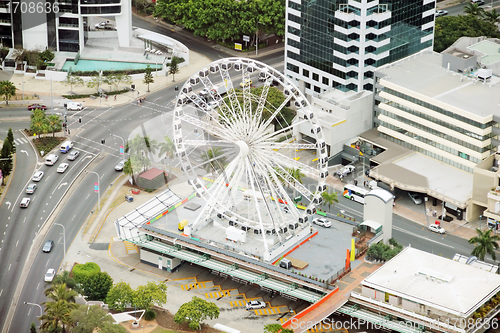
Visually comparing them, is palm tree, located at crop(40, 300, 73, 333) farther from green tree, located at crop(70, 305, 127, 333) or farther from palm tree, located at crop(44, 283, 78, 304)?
palm tree, located at crop(44, 283, 78, 304)

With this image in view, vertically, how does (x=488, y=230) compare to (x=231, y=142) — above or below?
below

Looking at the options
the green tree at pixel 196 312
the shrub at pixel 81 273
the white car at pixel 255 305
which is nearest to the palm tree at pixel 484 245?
the white car at pixel 255 305

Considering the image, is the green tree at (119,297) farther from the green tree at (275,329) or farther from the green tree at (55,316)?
the green tree at (275,329)

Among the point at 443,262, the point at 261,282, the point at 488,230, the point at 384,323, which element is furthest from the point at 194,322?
the point at 488,230

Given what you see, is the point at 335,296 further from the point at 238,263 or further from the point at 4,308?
the point at 4,308

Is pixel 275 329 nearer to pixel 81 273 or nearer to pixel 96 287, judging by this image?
pixel 96 287

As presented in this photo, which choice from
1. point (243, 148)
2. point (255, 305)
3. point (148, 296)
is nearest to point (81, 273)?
point (148, 296)
